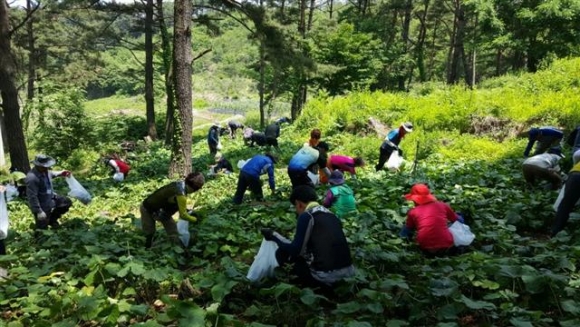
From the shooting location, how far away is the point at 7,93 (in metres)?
12.3

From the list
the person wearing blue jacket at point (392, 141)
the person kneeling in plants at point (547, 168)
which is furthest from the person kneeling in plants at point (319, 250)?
the person wearing blue jacket at point (392, 141)

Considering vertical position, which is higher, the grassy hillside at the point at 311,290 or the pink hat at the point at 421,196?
the pink hat at the point at 421,196

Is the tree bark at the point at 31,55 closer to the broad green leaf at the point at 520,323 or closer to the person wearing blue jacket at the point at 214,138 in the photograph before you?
the person wearing blue jacket at the point at 214,138

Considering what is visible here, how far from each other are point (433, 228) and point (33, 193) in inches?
237

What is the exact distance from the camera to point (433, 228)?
5570 mm

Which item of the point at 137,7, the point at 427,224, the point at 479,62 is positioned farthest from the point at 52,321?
the point at 479,62

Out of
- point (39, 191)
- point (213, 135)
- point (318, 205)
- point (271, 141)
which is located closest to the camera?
point (318, 205)

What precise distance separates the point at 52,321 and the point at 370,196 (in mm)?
5850

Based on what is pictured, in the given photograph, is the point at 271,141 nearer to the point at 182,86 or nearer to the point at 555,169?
the point at 182,86

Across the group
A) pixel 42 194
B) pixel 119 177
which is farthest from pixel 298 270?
pixel 119 177

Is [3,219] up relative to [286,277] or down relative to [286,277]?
up

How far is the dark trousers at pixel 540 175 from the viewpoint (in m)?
8.13

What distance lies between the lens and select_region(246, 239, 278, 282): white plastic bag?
4.64 metres

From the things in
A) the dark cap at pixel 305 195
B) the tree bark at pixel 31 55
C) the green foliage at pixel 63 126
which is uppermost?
the tree bark at pixel 31 55
